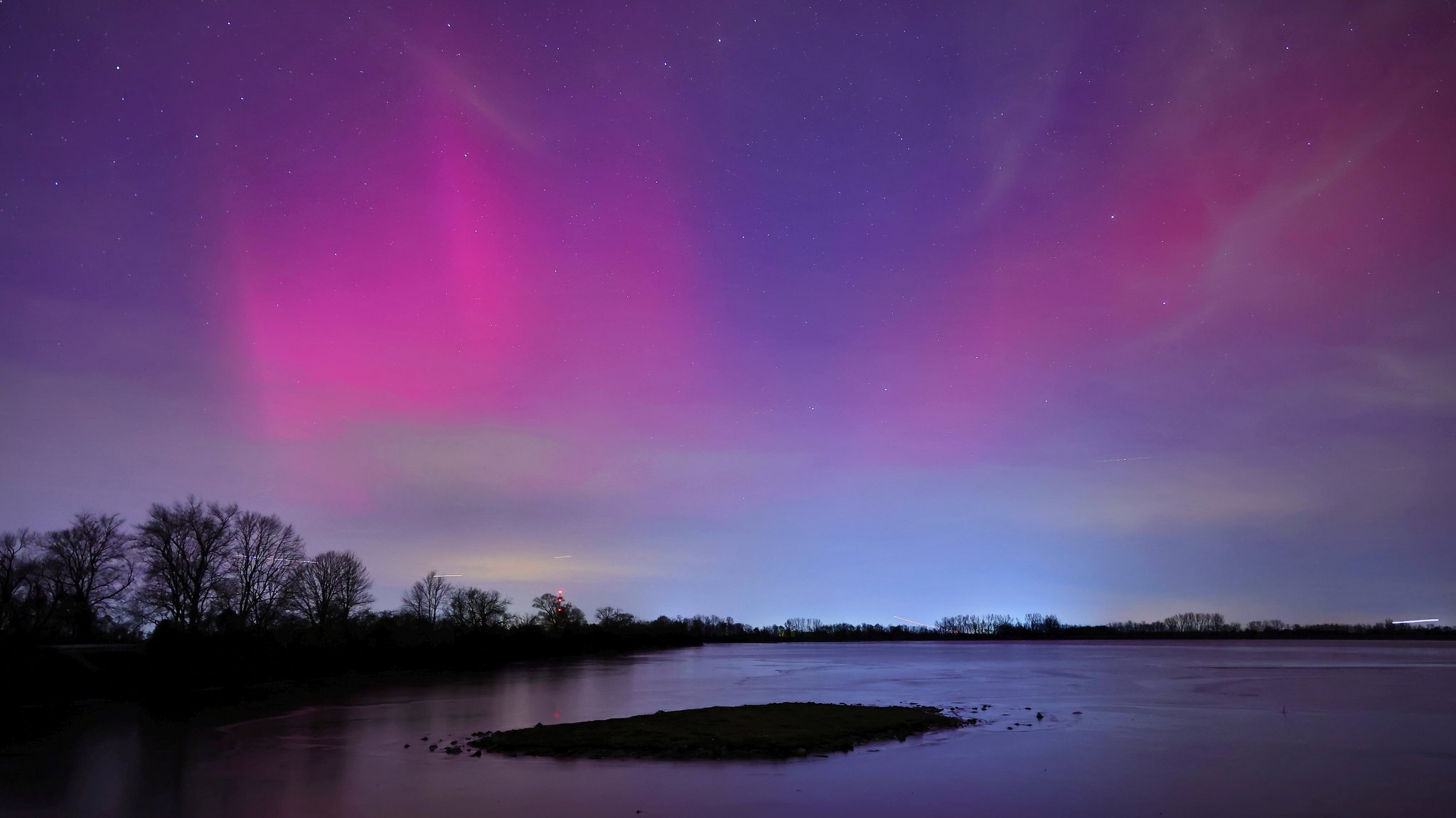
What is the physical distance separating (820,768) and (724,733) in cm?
568

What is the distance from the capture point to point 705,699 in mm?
43125

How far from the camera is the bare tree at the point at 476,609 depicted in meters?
Answer: 158

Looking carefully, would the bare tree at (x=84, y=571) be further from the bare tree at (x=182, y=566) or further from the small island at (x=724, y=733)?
the small island at (x=724, y=733)

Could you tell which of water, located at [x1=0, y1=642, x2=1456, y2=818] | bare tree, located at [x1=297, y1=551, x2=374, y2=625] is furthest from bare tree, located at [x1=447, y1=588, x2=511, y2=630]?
water, located at [x1=0, y1=642, x2=1456, y2=818]

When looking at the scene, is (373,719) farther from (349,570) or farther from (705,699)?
(349,570)

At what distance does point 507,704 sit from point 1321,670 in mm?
71947

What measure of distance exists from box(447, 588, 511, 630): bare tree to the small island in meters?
132

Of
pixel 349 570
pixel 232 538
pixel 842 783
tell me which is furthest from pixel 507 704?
pixel 349 570

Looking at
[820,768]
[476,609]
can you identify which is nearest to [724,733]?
[820,768]

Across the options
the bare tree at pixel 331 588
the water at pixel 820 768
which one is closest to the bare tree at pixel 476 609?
the bare tree at pixel 331 588

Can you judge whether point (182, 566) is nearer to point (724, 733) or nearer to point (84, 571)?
point (84, 571)

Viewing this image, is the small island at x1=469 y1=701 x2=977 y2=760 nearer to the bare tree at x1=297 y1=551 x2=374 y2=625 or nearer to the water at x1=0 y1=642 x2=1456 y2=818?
the water at x1=0 y1=642 x2=1456 y2=818

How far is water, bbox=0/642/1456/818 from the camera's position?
57.2ft

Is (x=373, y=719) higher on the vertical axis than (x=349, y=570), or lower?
lower
